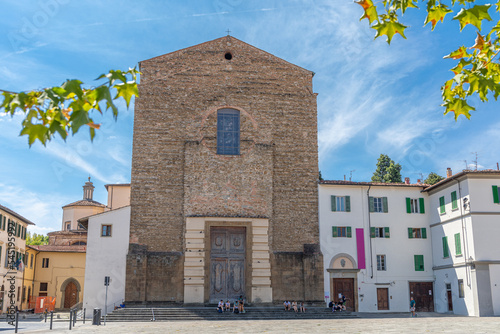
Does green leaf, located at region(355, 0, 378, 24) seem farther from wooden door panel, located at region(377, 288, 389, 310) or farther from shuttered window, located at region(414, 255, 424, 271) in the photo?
shuttered window, located at region(414, 255, 424, 271)

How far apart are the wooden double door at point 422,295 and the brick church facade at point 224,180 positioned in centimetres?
766

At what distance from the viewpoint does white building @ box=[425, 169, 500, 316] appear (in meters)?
31.3

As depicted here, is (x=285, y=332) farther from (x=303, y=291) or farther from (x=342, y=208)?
(x=342, y=208)

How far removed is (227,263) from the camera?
1271 inches

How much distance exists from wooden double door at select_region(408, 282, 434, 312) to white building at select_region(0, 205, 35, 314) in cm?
2861

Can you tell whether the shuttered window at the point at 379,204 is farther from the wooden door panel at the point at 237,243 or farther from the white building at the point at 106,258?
the white building at the point at 106,258

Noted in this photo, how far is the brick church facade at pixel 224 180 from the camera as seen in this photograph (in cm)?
3156

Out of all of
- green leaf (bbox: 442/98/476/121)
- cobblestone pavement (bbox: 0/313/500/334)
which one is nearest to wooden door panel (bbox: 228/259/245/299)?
cobblestone pavement (bbox: 0/313/500/334)

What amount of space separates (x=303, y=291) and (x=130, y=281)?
34.2 feet

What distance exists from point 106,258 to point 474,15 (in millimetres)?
29486

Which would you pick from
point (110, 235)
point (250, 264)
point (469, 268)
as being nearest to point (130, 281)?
point (110, 235)

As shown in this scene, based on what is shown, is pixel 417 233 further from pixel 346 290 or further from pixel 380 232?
pixel 346 290

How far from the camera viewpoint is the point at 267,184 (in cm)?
3316

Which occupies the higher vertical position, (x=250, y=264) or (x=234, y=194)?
(x=234, y=194)
